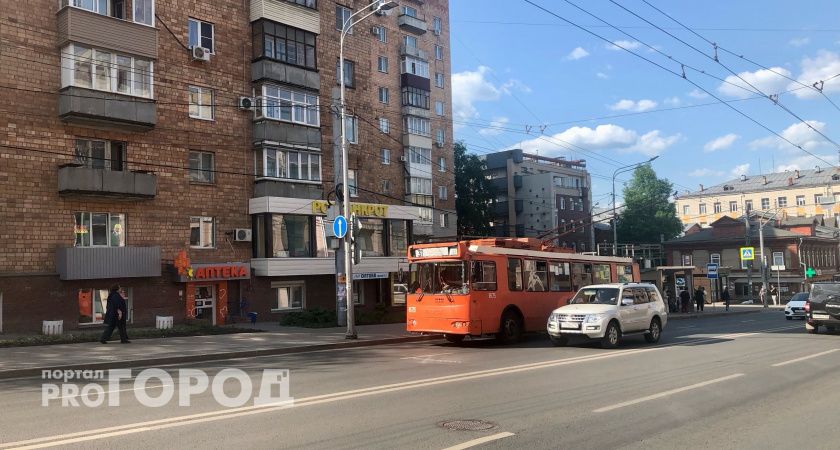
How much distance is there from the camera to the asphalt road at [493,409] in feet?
21.9

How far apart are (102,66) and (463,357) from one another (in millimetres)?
19279

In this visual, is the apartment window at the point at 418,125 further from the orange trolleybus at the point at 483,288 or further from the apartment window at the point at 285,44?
the orange trolleybus at the point at 483,288

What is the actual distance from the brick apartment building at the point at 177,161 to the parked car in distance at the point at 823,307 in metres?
17.3

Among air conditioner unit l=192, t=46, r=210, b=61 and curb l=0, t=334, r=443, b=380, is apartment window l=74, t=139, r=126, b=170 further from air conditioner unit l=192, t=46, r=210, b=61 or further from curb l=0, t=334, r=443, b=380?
curb l=0, t=334, r=443, b=380

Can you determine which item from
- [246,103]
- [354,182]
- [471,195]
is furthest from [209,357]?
[471,195]

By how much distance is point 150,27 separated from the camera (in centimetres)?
2641

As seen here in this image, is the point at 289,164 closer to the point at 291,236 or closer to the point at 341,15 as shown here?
the point at 291,236

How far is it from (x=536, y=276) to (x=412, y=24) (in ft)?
Answer: 112

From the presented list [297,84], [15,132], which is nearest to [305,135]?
[297,84]

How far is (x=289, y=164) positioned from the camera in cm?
3114

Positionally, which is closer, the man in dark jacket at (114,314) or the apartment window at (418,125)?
the man in dark jacket at (114,314)

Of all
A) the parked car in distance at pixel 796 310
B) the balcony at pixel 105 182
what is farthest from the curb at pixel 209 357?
the parked car in distance at pixel 796 310

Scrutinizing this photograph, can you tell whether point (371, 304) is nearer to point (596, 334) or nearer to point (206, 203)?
point (206, 203)

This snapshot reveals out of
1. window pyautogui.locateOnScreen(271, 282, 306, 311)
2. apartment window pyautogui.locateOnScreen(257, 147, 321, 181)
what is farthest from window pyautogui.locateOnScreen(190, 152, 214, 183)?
window pyautogui.locateOnScreen(271, 282, 306, 311)
